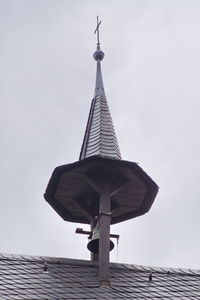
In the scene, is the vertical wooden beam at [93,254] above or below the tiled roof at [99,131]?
below

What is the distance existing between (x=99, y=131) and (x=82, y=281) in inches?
172

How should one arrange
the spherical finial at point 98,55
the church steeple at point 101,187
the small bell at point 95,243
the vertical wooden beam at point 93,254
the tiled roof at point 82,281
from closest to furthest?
the tiled roof at point 82,281 → the church steeple at point 101,187 → the small bell at point 95,243 → the vertical wooden beam at point 93,254 → the spherical finial at point 98,55

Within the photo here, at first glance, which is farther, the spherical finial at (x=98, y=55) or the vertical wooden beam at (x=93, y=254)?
the spherical finial at (x=98, y=55)

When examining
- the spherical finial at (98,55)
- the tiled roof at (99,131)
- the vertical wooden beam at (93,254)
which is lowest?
the vertical wooden beam at (93,254)

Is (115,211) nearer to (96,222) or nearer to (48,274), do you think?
(96,222)

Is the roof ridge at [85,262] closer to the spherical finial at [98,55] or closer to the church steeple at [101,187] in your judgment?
the church steeple at [101,187]

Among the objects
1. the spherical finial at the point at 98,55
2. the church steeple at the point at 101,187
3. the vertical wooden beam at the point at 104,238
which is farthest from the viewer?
the spherical finial at the point at 98,55

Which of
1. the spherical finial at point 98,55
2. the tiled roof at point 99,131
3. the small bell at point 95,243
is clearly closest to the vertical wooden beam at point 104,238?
the small bell at point 95,243

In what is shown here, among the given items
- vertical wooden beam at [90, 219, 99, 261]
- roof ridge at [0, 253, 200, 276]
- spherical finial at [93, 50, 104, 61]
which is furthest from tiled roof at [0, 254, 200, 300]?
spherical finial at [93, 50, 104, 61]

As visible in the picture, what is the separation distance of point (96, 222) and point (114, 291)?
9.42 ft

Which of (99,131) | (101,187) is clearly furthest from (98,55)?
(101,187)

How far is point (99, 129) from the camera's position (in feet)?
71.5

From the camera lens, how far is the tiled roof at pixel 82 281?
17859 mm

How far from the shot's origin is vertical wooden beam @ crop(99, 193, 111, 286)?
18.8 metres
